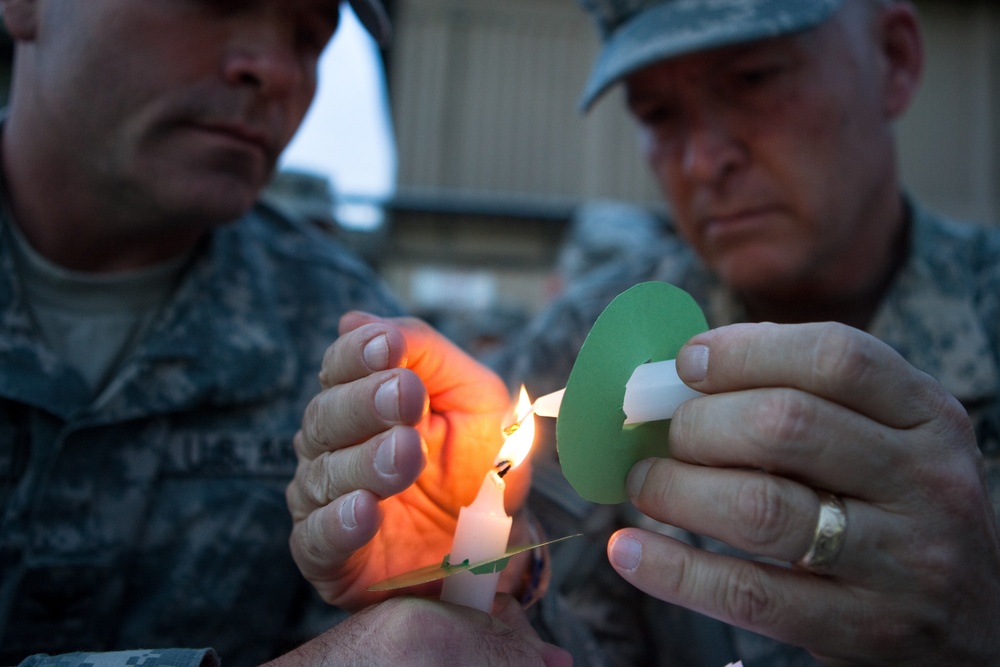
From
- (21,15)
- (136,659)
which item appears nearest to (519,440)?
(136,659)

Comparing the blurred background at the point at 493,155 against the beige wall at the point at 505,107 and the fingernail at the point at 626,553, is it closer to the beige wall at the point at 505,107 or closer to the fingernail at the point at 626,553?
the beige wall at the point at 505,107

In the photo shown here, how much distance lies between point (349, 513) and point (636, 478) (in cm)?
30

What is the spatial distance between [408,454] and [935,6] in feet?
27.4

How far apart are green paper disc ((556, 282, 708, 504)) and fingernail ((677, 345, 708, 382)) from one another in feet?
0.17

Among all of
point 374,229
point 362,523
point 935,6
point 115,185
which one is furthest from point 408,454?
point 935,6

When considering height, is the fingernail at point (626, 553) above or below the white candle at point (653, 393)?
below

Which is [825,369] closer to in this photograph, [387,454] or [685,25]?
[387,454]

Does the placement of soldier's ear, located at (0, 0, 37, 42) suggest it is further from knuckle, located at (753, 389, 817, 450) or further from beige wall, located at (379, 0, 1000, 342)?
beige wall, located at (379, 0, 1000, 342)

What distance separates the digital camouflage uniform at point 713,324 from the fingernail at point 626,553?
0.81 feet

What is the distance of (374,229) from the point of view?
692 centimetres

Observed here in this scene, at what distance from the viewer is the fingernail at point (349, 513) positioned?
64 cm

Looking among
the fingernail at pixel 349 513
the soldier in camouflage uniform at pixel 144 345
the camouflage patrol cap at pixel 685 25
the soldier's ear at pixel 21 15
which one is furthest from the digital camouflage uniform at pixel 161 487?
the camouflage patrol cap at pixel 685 25

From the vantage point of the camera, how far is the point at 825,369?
57 cm

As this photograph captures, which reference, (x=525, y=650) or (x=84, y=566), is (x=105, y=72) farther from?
(x=525, y=650)
